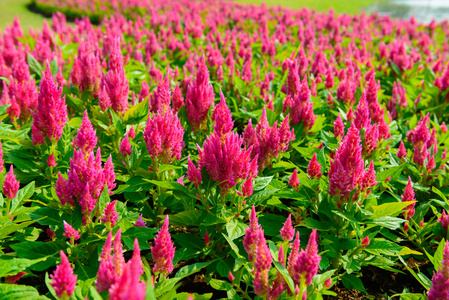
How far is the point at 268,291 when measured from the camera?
194 cm

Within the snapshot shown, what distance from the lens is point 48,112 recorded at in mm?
2771

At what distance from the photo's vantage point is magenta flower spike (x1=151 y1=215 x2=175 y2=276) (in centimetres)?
187

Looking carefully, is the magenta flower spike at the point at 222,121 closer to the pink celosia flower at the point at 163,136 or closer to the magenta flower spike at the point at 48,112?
the pink celosia flower at the point at 163,136

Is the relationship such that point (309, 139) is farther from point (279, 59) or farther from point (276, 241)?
point (279, 59)

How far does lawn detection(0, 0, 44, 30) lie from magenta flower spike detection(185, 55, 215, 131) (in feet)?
54.3

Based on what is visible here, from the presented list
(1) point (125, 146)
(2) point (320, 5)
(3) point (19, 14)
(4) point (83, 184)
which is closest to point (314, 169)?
(1) point (125, 146)

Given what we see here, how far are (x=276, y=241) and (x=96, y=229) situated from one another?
129 cm

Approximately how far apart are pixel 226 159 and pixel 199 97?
111cm

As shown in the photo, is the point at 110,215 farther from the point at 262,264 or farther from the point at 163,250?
the point at 262,264

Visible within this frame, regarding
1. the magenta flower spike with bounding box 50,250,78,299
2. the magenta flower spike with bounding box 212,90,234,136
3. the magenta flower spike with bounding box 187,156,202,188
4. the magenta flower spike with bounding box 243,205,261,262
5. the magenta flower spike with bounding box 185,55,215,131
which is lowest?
the magenta flower spike with bounding box 50,250,78,299

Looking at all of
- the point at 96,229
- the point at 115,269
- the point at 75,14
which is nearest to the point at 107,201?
the point at 96,229

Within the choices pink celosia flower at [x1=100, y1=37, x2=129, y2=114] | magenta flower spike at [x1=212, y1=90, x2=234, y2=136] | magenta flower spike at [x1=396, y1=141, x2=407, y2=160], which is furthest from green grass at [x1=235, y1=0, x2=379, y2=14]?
magenta flower spike at [x1=212, y1=90, x2=234, y2=136]

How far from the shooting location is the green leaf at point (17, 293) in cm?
190

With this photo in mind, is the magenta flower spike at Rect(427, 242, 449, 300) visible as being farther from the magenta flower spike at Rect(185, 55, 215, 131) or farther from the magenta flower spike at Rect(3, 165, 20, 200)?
the magenta flower spike at Rect(3, 165, 20, 200)
